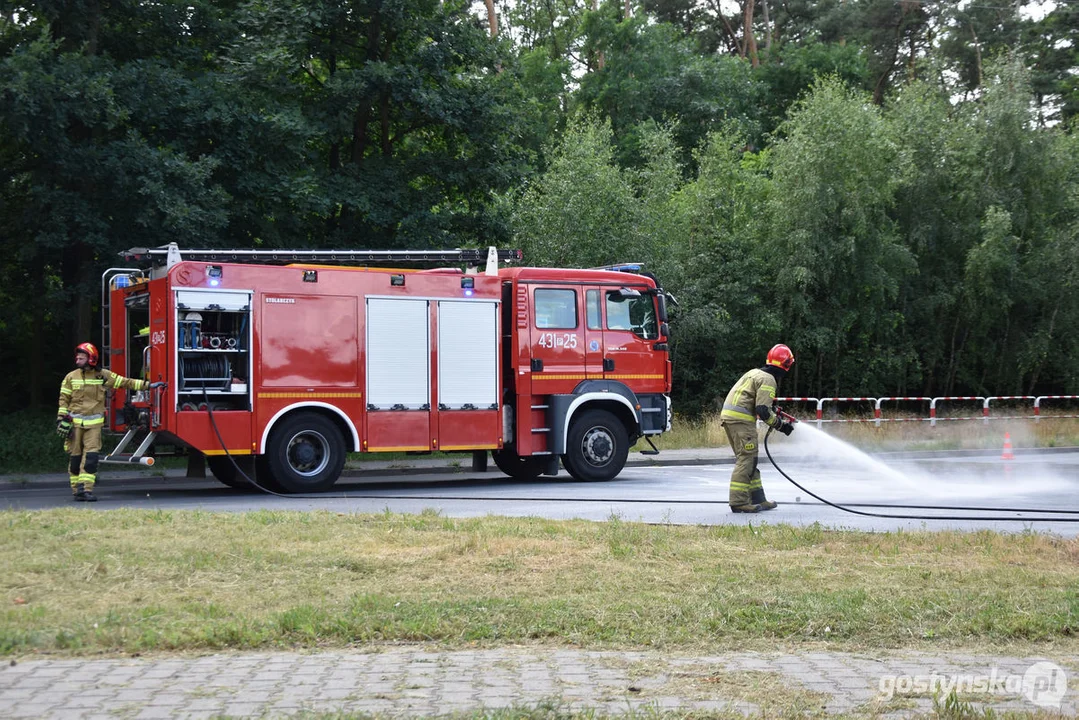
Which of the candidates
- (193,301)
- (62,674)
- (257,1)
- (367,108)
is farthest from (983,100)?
(62,674)

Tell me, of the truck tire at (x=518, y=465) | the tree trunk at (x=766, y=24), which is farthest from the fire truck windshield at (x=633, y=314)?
the tree trunk at (x=766, y=24)

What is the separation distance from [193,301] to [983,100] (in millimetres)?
26451

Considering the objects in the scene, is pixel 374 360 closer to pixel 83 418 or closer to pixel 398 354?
pixel 398 354

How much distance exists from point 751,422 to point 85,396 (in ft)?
25.6

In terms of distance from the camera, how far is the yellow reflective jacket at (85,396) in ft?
44.9

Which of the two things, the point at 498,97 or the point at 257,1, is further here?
the point at 498,97

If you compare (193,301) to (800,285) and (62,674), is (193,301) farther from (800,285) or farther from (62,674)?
(800,285)

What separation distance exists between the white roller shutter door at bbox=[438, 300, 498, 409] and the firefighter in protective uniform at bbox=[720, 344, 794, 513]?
4.52m

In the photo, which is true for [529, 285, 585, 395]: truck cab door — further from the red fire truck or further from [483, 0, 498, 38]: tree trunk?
[483, 0, 498, 38]: tree trunk

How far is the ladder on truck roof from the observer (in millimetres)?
14422

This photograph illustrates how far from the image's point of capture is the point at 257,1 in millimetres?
19000

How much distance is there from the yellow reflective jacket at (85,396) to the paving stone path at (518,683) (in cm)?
880

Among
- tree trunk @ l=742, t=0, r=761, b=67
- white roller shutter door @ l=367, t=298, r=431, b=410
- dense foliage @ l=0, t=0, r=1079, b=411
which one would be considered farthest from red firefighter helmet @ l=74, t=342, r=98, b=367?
tree trunk @ l=742, t=0, r=761, b=67

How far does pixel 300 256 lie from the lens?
1602 centimetres
